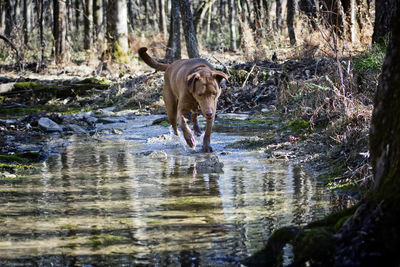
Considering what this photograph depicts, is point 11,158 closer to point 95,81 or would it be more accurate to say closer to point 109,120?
point 109,120

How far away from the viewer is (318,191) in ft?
16.6

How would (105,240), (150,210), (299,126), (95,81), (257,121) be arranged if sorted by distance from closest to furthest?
(105,240) → (150,210) → (299,126) → (257,121) → (95,81)

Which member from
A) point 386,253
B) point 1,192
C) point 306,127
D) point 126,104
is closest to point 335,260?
point 386,253

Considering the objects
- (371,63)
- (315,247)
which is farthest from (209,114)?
(315,247)

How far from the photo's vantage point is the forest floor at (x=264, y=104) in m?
6.28

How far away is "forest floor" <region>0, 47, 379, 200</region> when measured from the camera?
6277 mm


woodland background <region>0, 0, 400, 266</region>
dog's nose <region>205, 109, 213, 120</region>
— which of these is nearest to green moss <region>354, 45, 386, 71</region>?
woodland background <region>0, 0, 400, 266</region>

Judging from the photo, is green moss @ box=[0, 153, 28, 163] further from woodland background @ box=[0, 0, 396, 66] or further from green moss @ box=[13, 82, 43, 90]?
green moss @ box=[13, 82, 43, 90]

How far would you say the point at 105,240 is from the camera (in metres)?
3.69

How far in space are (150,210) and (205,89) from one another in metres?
4.04

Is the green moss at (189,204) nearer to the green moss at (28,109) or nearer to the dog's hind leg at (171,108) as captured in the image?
the dog's hind leg at (171,108)

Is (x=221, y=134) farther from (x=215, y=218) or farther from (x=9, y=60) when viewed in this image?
(x=9, y=60)

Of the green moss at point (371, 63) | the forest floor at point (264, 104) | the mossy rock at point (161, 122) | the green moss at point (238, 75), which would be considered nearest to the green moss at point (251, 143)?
the forest floor at point (264, 104)

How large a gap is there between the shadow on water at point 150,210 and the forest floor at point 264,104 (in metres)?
0.48
